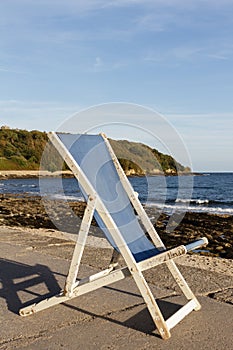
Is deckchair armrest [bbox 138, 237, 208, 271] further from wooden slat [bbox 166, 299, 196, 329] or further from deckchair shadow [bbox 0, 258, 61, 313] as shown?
deckchair shadow [bbox 0, 258, 61, 313]

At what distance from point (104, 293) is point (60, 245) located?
2768mm

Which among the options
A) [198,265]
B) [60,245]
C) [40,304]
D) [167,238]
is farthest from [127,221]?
[167,238]

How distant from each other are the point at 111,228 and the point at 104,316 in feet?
2.60

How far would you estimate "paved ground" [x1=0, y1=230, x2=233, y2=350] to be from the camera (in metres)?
3.48

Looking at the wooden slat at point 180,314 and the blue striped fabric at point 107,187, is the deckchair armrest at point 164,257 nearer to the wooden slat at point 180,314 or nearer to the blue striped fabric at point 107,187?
the blue striped fabric at point 107,187

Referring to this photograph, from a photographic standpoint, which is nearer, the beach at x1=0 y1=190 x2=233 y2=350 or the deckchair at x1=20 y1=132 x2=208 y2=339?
the beach at x1=0 y1=190 x2=233 y2=350

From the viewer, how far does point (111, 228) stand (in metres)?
3.81

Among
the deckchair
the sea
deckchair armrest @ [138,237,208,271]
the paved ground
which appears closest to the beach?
the paved ground

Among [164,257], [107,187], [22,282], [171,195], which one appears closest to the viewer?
[164,257]

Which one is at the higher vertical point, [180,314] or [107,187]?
[107,187]

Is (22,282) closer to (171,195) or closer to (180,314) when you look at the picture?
(180,314)

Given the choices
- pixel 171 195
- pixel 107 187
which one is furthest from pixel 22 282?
pixel 171 195

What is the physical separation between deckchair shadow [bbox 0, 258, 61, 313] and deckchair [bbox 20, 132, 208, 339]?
0.49m

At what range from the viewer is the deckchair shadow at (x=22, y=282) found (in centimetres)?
451
